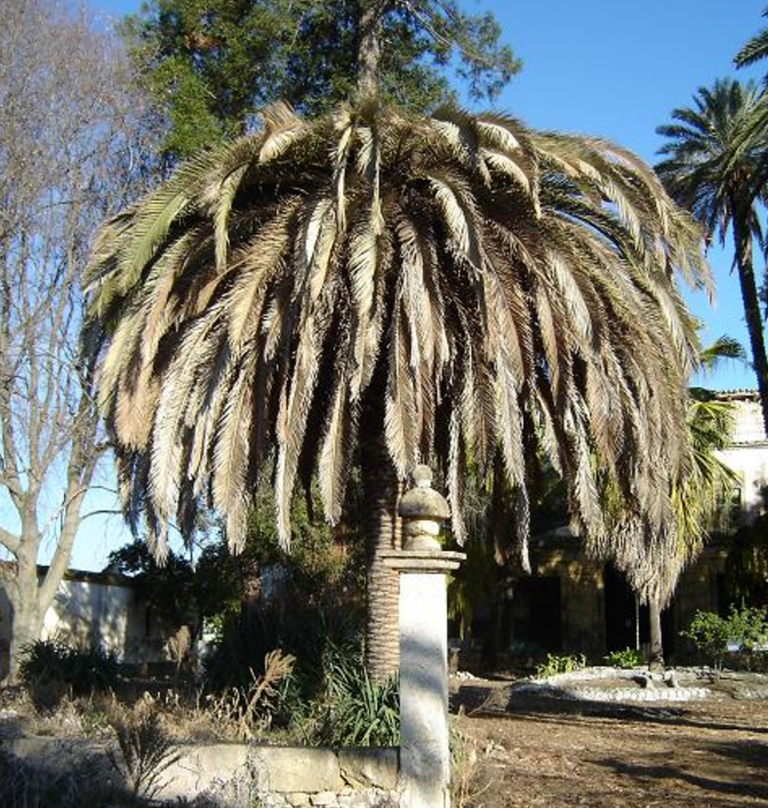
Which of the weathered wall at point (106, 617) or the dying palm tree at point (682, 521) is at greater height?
the dying palm tree at point (682, 521)

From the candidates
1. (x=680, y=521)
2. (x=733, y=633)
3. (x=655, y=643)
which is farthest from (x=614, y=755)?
(x=733, y=633)

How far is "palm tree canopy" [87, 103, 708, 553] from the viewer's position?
11320mm

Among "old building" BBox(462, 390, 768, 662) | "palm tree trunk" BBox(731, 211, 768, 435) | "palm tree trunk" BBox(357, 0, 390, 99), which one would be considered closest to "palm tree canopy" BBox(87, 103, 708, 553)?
"palm tree trunk" BBox(357, 0, 390, 99)

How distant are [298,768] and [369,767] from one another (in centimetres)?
57

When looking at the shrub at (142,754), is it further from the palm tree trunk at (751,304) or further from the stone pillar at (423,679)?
the palm tree trunk at (751,304)

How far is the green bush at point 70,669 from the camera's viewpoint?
14477 mm

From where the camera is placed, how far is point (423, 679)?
9102 mm

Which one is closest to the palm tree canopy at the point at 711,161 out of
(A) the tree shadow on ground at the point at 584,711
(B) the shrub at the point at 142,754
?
(A) the tree shadow on ground at the point at 584,711

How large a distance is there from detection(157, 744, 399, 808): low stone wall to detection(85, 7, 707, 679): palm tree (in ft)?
8.95

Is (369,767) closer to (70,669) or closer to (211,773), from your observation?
(211,773)

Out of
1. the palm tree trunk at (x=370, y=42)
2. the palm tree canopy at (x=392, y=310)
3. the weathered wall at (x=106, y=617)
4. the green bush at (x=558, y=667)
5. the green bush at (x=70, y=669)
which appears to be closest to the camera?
the palm tree canopy at (x=392, y=310)

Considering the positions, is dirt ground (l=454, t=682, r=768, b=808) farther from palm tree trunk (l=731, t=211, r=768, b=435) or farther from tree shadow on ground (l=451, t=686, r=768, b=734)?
palm tree trunk (l=731, t=211, r=768, b=435)

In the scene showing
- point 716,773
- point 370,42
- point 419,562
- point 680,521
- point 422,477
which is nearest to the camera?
point 419,562

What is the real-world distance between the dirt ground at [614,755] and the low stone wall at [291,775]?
805 mm
